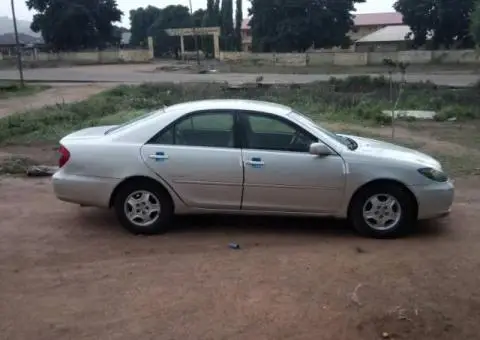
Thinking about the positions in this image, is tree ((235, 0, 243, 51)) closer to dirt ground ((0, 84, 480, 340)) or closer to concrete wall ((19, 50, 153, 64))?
concrete wall ((19, 50, 153, 64))

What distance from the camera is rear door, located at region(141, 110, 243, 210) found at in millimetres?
5922

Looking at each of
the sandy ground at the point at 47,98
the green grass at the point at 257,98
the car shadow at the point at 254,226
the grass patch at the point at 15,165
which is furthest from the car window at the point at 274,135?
the sandy ground at the point at 47,98

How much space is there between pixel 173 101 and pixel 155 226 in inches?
652

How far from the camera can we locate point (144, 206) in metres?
6.03

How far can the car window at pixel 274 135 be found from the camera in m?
5.98

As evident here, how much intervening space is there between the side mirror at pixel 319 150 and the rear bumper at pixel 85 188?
79.6 inches

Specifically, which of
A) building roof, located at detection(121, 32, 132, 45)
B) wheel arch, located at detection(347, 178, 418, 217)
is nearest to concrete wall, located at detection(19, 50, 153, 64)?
building roof, located at detection(121, 32, 132, 45)

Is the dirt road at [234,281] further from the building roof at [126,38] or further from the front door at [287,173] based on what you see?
the building roof at [126,38]

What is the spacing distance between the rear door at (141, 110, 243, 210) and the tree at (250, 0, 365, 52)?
54.9 meters

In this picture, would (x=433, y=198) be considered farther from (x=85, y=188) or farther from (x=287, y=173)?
(x=85, y=188)

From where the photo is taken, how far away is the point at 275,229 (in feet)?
20.6

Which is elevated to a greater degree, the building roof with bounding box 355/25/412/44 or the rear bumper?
the building roof with bounding box 355/25/412/44

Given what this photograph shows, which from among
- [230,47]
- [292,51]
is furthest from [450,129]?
[230,47]

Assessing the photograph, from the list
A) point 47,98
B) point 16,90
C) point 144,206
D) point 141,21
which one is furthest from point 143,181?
point 141,21
